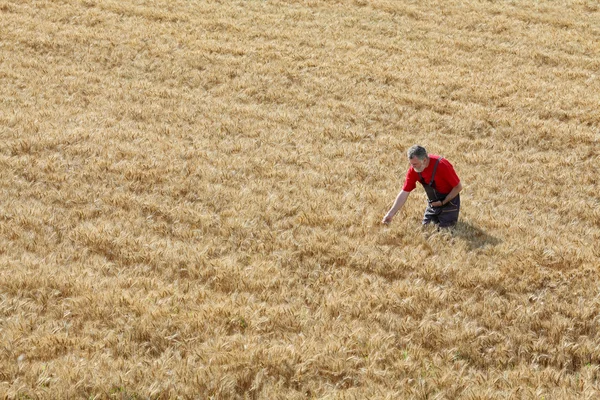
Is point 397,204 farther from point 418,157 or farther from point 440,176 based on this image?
point 418,157

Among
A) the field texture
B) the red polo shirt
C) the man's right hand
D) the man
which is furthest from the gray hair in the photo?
the field texture

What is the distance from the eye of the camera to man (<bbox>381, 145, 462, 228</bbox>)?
8.88 meters

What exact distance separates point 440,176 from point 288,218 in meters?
2.40

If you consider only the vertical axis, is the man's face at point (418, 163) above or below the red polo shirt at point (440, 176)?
above

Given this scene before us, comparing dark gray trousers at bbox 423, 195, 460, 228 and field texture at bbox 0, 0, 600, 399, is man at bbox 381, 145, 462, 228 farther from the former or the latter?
field texture at bbox 0, 0, 600, 399

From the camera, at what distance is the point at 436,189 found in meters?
9.16

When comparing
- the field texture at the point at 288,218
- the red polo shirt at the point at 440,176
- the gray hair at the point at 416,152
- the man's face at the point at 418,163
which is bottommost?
the field texture at the point at 288,218

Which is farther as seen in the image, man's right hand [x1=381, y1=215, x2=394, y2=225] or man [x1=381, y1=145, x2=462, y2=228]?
man's right hand [x1=381, y1=215, x2=394, y2=225]

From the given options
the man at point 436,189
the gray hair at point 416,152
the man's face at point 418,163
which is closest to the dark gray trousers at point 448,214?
the man at point 436,189

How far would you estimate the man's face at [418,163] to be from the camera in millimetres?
8438

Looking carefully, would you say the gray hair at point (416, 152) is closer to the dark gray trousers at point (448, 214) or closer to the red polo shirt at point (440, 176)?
the red polo shirt at point (440, 176)

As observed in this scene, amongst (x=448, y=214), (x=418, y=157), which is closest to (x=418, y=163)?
(x=418, y=157)

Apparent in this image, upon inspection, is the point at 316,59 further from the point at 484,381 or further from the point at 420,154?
the point at 484,381

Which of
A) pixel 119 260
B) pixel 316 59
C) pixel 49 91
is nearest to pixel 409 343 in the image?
pixel 119 260
